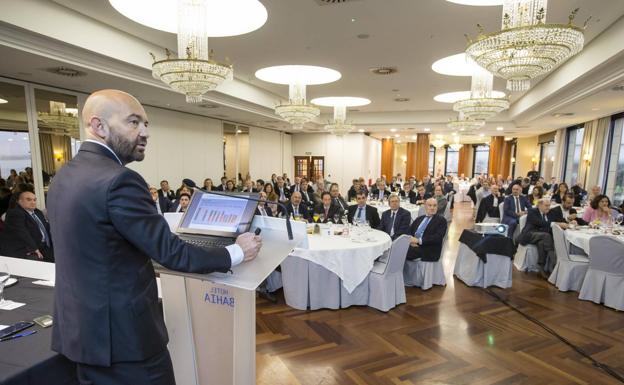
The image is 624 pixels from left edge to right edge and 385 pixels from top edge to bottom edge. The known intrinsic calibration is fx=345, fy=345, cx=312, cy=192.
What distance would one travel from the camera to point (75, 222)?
1.12 m

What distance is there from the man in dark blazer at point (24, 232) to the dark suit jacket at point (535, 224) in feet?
23.1

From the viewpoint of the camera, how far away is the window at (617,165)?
995 cm

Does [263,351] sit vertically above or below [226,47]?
below

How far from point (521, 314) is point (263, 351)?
3130 millimetres

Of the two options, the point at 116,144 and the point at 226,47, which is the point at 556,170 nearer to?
the point at 226,47

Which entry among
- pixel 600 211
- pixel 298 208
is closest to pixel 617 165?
pixel 600 211

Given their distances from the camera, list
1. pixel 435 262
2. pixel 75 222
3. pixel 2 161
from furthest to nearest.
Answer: pixel 2 161 < pixel 435 262 < pixel 75 222

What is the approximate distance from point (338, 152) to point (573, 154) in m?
9.65

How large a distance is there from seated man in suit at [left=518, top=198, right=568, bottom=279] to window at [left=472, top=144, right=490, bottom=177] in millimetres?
23354

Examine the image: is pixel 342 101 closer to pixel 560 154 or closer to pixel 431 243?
pixel 431 243

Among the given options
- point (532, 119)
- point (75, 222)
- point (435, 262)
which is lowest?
point (435, 262)

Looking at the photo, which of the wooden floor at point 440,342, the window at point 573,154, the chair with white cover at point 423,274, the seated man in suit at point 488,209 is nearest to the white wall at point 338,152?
the window at point 573,154

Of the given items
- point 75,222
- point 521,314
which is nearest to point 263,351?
point 75,222

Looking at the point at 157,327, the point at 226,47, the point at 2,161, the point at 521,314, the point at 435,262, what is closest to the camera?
the point at 157,327
